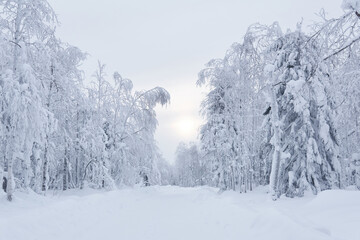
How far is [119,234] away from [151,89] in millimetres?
21126

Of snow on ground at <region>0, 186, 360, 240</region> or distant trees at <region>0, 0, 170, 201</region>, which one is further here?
distant trees at <region>0, 0, 170, 201</region>

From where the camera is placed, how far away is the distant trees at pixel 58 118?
498 inches

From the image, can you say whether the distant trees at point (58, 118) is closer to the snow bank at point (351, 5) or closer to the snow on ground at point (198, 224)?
the snow on ground at point (198, 224)

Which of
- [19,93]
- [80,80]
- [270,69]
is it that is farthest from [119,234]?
[80,80]

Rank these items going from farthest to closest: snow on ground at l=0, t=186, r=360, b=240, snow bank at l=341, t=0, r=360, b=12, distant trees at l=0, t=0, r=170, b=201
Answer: distant trees at l=0, t=0, r=170, b=201 → snow bank at l=341, t=0, r=360, b=12 → snow on ground at l=0, t=186, r=360, b=240

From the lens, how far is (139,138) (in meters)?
29.1

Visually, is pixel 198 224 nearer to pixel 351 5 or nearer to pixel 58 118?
pixel 351 5

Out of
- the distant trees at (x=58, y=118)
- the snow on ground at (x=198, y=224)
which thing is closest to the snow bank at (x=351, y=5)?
the snow on ground at (x=198, y=224)

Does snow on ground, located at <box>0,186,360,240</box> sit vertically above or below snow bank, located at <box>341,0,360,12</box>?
below

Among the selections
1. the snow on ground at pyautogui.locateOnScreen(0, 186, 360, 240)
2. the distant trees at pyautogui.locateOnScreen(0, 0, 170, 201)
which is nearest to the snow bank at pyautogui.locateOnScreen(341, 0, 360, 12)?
the snow on ground at pyautogui.locateOnScreen(0, 186, 360, 240)

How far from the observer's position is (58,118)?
74.2 ft

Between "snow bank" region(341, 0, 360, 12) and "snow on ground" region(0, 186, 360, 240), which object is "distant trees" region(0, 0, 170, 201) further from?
"snow bank" region(341, 0, 360, 12)

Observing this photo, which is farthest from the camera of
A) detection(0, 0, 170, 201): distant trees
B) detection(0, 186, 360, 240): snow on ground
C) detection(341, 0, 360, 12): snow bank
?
detection(0, 0, 170, 201): distant trees

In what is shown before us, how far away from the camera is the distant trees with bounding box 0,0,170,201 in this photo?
12648 millimetres
